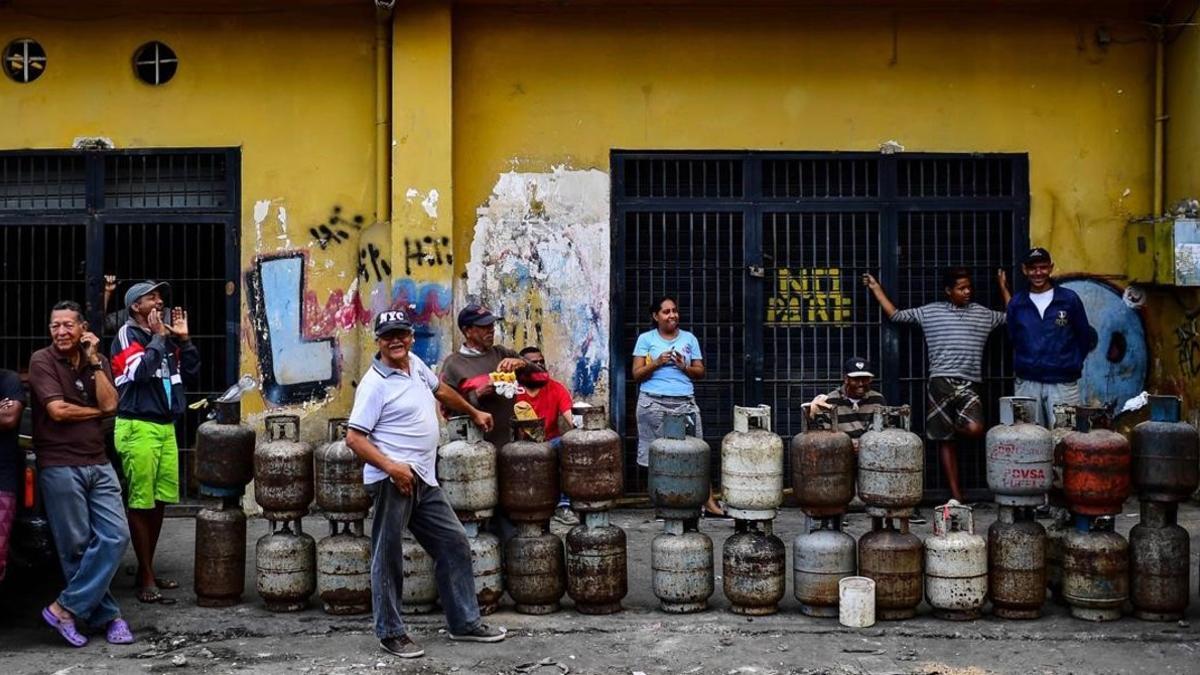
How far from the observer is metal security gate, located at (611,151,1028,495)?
12625 millimetres

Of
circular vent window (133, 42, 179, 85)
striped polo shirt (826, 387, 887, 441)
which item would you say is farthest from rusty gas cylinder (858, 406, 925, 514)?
circular vent window (133, 42, 179, 85)

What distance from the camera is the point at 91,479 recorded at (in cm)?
854

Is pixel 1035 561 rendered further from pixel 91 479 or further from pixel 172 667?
pixel 91 479

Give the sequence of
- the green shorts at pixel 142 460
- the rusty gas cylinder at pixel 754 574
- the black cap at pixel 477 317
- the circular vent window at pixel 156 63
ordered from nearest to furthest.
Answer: the rusty gas cylinder at pixel 754 574
the green shorts at pixel 142 460
the black cap at pixel 477 317
the circular vent window at pixel 156 63

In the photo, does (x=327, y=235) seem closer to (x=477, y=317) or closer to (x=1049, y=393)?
(x=477, y=317)

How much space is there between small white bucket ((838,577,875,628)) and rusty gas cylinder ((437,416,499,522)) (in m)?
2.10

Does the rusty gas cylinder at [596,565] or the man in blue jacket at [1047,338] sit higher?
the man in blue jacket at [1047,338]

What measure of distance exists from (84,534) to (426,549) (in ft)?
6.21

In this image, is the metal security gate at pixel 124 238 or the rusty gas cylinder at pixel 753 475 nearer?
the rusty gas cylinder at pixel 753 475

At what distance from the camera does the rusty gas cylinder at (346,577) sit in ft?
29.5

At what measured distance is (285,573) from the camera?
29.9 ft

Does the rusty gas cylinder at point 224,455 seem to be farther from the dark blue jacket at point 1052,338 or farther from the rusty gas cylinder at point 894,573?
the dark blue jacket at point 1052,338

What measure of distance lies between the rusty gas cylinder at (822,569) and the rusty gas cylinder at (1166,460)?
67.9 inches

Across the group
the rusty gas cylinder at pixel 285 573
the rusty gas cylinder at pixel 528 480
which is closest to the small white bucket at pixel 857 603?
the rusty gas cylinder at pixel 528 480
